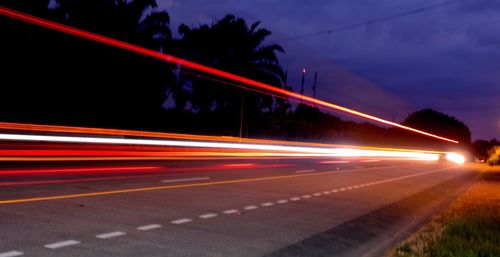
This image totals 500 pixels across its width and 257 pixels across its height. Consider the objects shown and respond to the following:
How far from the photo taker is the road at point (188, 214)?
28.9ft

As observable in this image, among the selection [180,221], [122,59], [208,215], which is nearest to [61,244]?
[180,221]

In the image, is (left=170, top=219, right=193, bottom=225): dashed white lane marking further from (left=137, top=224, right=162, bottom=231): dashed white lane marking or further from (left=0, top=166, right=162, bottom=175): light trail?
(left=0, top=166, right=162, bottom=175): light trail

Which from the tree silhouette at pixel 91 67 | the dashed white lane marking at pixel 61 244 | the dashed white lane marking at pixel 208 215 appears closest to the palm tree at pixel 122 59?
the tree silhouette at pixel 91 67

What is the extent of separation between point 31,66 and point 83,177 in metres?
16.5

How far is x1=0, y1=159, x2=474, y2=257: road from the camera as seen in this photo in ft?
28.9

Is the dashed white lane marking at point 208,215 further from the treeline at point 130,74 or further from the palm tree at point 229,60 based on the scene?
the palm tree at point 229,60

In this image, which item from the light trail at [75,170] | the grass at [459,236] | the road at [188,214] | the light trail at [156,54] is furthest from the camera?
the light trail at [156,54]

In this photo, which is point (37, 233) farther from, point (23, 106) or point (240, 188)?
point (23, 106)

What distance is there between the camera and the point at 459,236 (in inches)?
425

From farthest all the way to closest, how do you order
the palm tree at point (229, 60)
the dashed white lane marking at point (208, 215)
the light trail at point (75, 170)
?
the palm tree at point (229, 60)
the light trail at point (75, 170)
the dashed white lane marking at point (208, 215)

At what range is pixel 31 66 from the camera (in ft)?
102

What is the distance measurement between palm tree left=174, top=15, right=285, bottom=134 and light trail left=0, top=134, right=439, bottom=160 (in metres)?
6.21

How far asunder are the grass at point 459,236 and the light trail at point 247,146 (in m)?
13.3

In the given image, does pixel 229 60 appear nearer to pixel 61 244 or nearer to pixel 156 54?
pixel 156 54
